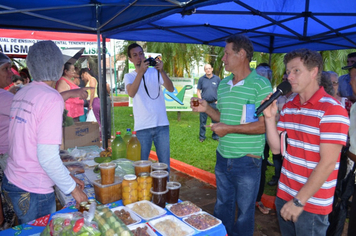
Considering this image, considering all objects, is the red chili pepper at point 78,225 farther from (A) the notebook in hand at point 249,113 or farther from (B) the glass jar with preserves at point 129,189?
(A) the notebook in hand at point 249,113

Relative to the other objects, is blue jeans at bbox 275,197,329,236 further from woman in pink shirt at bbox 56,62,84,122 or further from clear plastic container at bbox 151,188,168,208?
woman in pink shirt at bbox 56,62,84,122

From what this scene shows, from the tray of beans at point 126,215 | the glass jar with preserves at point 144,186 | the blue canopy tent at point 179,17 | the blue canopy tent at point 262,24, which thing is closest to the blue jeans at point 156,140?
the blue canopy tent at point 179,17

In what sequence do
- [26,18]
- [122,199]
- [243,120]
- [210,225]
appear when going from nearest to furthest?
[210,225], [122,199], [243,120], [26,18]

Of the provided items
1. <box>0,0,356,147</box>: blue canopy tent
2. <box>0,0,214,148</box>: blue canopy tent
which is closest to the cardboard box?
<box>0,0,214,148</box>: blue canopy tent

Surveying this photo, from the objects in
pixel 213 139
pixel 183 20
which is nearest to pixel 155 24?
pixel 183 20

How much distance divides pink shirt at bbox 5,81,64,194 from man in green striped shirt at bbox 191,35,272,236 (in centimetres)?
119

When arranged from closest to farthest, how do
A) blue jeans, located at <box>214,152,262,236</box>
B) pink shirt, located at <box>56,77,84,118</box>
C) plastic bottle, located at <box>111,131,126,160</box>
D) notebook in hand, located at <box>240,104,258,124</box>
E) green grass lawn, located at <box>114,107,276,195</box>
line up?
1. notebook in hand, located at <box>240,104,258,124</box>
2. blue jeans, located at <box>214,152,262,236</box>
3. plastic bottle, located at <box>111,131,126,160</box>
4. pink shirt, located at <box>56,77,84,118</box>
5. green grass lawn, located at <box>114,107,276,195</box>

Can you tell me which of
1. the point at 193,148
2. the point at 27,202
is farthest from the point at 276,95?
the point at 193,148

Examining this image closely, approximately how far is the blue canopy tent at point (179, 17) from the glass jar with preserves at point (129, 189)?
4.45ft

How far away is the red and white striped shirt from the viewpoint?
1.39 m

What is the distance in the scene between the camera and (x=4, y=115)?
211cm

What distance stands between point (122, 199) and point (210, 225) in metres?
0.66

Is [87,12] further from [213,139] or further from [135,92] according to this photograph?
[213,139]

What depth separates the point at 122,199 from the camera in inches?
68.9
